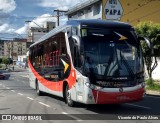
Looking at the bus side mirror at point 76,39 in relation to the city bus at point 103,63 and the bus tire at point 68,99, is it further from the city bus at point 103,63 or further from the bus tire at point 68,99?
the bus tire at point 68,99

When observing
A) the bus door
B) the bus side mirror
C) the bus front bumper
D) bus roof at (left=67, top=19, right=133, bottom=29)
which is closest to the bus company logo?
bus roof at (left=67, top=19, right=133, bottom=29)

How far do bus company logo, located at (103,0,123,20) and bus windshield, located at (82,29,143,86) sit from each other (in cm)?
3584

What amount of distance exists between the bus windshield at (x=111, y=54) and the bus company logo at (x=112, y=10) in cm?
3584

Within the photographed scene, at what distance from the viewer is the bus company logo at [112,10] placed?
50688 millimetres

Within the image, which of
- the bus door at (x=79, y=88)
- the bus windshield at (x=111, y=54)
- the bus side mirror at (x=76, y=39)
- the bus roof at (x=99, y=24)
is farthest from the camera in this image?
the bus roof at (x=99, y=24)

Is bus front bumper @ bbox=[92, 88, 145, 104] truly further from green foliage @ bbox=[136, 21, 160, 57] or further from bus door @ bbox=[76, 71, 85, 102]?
green foliage @ bbox=[136, 21, 160, 57]

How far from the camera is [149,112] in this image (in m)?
14.0

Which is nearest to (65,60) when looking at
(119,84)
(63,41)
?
(63,41)

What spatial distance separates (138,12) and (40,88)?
136 ft

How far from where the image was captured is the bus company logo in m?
50.7

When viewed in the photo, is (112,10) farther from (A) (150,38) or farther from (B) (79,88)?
(B) (79,88)

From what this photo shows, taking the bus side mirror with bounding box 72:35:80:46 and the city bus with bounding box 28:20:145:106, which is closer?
the city bus with bounding box 28:20:145:106

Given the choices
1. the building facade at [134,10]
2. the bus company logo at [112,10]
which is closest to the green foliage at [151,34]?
the bus company logo at [112,10]

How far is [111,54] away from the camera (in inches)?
545
